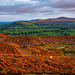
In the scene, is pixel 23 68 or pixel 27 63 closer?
pixel 23 68

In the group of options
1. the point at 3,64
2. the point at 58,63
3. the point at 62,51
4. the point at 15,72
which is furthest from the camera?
the point at 62,51

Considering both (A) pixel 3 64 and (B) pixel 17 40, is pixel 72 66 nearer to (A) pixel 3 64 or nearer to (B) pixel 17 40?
(A) pixel 3 64

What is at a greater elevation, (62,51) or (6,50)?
(6,50)

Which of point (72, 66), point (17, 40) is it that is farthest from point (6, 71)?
point (17, 40)

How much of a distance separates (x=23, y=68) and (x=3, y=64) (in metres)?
2.63

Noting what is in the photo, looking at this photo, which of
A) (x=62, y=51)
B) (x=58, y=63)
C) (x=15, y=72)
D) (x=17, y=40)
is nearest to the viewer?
(x=15, y=72)

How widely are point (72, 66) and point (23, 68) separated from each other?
6.28 metres

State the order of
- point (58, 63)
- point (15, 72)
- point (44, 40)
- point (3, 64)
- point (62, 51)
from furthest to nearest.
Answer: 1. point (44, 40)
2. point (62, 51)
3. point (58, 63)
4. point (3, 64)
5. point (15, 72)

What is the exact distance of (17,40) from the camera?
153 feet

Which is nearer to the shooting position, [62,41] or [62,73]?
[62,73]

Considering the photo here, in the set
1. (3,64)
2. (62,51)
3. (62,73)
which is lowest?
(62,51)

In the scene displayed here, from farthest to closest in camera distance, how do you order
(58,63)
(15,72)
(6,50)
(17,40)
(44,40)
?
1. (44,40)
2. (17,40)
3. (6,50)
4. (58,63)
5. (15,72)

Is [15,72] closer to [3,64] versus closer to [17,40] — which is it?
[3,64]

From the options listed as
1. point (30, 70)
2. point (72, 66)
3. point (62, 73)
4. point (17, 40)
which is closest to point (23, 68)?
point (30, 70)
